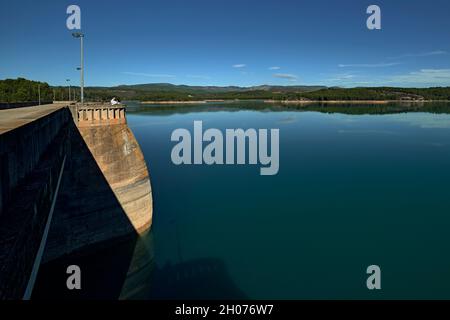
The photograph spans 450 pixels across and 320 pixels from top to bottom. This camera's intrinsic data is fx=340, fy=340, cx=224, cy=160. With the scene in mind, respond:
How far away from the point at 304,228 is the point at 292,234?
58.7 inches

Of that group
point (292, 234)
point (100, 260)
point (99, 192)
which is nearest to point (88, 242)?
point (100, 260)

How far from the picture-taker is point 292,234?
25359mm

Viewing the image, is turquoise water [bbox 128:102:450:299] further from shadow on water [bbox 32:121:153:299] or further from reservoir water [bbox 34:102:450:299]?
shadow on water [bbox 32:121:153:299]

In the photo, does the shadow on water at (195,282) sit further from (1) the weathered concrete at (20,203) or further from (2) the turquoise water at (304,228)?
(1) the weathered concrete at (20,203)

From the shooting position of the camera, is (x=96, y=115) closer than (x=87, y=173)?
No

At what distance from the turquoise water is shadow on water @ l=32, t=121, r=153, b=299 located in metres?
2.10

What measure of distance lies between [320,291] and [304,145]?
4392 centimetres

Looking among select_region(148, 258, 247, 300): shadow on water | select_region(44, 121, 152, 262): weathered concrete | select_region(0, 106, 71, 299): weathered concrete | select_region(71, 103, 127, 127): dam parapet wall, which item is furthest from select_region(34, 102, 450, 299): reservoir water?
select_region(0, 106, 71, 299): weathered concrete

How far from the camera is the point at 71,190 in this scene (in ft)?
68.2

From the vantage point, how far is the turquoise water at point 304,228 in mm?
19547
